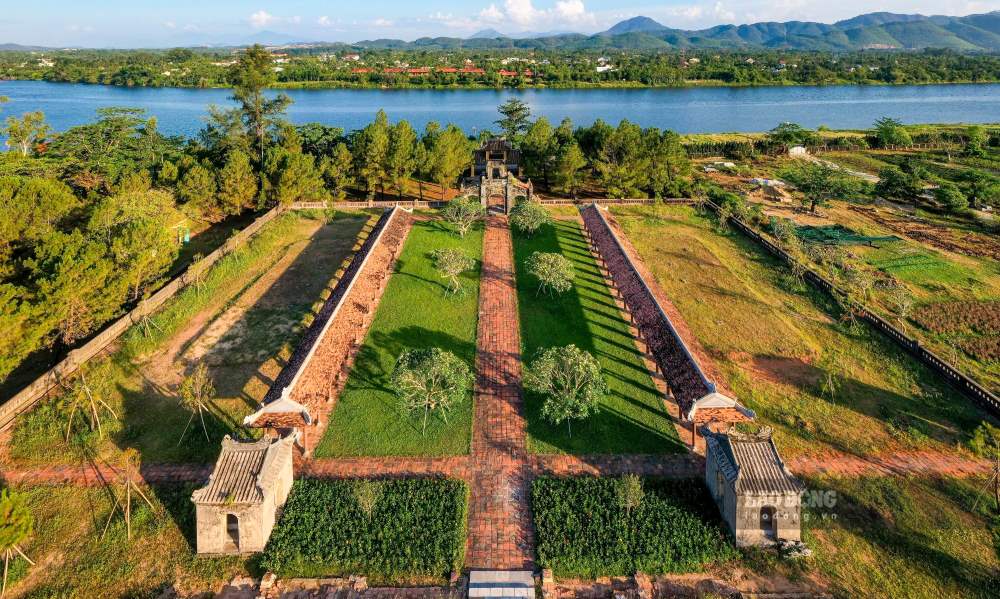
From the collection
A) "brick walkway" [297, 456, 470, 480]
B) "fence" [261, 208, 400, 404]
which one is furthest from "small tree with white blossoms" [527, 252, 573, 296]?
"brick walkway" [297, 456, 470, 480]

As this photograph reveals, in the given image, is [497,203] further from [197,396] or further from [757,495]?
[757,495]

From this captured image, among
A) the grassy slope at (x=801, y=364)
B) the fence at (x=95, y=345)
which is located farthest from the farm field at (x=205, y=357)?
the grassy slope at (x=801, y=364)

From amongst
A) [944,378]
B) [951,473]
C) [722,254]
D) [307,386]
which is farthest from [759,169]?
[307,386]

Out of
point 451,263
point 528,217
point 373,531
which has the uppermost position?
point 528,217

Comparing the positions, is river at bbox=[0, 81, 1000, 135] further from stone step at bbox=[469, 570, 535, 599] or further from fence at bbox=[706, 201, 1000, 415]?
stone step at bbox=[469, 570, 535, 599]

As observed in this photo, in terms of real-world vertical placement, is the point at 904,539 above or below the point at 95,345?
below

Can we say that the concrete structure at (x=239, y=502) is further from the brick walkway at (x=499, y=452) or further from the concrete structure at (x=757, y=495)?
the concrete structure at (x=757, y=495)

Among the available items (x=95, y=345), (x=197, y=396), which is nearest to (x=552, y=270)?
(x=197, y=396)
